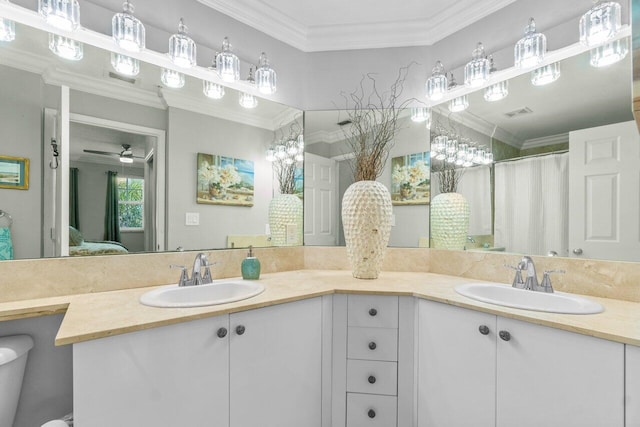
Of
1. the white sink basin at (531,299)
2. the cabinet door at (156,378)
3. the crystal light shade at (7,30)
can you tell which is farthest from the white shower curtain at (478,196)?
the crystal light shade at (7,30)

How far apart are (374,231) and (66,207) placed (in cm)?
145

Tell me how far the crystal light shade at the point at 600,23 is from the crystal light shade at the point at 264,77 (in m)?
1.56

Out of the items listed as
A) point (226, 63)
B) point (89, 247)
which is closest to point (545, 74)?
point (226, 63)

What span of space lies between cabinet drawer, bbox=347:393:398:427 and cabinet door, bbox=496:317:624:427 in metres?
0.48

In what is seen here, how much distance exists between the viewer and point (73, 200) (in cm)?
131

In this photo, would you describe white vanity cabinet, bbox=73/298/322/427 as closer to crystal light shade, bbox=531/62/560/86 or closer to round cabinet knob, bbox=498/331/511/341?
round cabinet knob, bbox=498/331/511/341

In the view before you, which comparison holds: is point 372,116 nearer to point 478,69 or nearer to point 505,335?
point 478,69

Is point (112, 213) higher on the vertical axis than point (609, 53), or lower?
lower

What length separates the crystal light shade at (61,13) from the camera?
123cm

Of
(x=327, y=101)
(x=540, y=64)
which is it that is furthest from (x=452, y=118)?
(x=327, y=101)

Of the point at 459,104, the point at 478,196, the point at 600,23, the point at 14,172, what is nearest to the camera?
the point at 14,172

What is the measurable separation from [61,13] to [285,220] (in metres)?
1.40

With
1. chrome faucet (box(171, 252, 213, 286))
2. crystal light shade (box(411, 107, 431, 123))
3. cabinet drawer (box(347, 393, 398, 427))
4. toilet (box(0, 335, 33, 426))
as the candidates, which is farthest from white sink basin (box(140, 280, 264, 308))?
crystal light shade (box(411, 107, 431, 123))

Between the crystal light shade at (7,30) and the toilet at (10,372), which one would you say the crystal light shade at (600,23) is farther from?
the toilet at (10,372)
